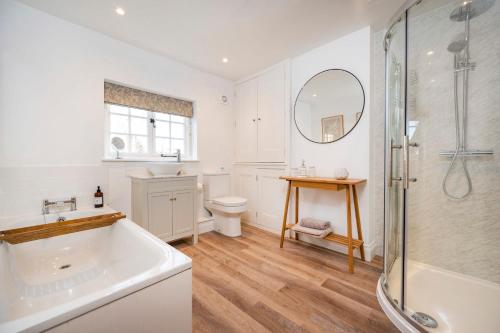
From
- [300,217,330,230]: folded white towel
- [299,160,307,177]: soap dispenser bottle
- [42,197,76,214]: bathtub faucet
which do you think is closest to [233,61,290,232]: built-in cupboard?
[299,160,307,177]: soap dispenser bottle

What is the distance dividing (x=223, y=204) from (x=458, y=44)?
2.71 meters

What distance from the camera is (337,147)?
2.32 metres

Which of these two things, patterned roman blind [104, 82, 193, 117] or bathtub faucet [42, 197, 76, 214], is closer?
bathtub faucet [42, 197, 76, 214]

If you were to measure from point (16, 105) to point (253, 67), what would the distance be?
8.36 feet

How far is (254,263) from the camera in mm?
2061

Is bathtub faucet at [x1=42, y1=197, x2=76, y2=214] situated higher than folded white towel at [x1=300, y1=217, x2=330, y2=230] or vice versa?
bathtub faucet at [x1=42, y1=197, x2=76, y2=214]

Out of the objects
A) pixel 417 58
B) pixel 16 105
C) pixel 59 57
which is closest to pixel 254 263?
pixel 417 58

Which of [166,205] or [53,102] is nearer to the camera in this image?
[53,102]

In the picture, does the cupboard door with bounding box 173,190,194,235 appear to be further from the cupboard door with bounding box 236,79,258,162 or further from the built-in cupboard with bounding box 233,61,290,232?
the cupboard door with bounding box 236,79,258,162

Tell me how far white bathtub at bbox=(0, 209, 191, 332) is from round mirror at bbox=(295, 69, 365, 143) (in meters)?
2.02

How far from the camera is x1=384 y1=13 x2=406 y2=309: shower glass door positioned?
1405 mm

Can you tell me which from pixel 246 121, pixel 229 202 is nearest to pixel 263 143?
pixel 246 121

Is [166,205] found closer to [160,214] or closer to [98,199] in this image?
[160,214]

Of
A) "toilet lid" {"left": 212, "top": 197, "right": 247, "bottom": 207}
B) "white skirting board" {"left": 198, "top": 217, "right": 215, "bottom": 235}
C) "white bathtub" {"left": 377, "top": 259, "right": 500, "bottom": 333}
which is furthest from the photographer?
"white skirting board" {"left": 198, "top": 217, "right": 215, "bottom": 235}
